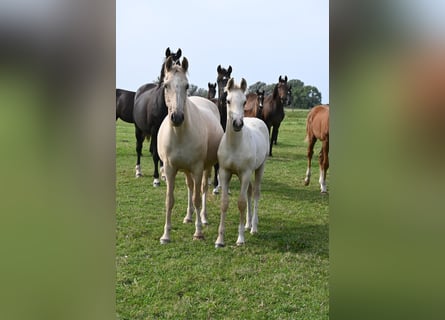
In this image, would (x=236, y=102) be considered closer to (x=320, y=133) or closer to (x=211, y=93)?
(x=320, y=133)

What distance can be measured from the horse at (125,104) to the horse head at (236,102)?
2067mm

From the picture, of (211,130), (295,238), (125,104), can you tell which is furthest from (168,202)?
(125,104)

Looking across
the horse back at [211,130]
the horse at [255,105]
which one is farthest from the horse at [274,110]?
the horse back at [211,130]

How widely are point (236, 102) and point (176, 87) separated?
416 mm

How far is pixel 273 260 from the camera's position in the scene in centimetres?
252

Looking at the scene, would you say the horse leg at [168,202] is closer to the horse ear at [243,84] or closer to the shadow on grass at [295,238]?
the shadow on grass at [295,238]

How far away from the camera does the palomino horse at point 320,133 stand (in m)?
4.10

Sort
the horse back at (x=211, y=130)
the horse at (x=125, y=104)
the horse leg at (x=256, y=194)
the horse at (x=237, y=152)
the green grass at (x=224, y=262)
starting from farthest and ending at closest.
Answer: the horse at (x=125, y=104) < the horse leg at (x=256, y=194) < the horse back at (x=211, y=130) < the horse at (x=237, y=152) < the green grass at (x=224, y=262)

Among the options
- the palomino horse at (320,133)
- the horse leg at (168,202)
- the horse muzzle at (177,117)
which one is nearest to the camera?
the horse muzzle at (177,117)

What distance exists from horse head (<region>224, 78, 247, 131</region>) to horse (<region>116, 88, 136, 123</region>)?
207cm
